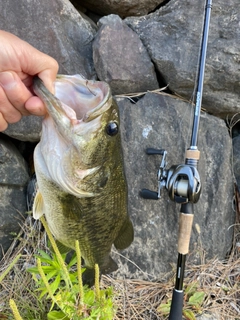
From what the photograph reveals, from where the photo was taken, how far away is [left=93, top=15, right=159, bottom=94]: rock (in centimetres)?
234

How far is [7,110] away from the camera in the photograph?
5.56ft

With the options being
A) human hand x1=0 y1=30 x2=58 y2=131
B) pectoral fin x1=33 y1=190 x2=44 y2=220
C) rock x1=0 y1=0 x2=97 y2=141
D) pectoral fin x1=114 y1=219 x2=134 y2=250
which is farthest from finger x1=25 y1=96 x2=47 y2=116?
pectoral fin x1=114 y1=219 x2=134 y2=250

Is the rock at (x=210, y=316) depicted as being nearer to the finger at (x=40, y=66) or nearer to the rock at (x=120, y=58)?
the rock at (x=120, y=58)

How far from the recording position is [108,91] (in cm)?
151

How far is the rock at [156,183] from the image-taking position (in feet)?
8.12

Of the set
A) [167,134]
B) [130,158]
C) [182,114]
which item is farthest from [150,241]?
[182,114]

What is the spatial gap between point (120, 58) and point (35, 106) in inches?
40.7

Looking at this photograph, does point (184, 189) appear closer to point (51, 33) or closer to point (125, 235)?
point (125, 235)

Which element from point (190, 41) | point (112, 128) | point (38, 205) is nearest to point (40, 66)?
point (112, 128)

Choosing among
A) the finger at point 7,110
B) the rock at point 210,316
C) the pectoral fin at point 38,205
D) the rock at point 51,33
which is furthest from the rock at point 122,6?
the rock at point 210,316

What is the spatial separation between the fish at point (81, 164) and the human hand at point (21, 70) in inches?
1.7

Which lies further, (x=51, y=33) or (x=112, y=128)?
(x=51, y=33)

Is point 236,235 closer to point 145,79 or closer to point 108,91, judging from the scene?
point 145,79

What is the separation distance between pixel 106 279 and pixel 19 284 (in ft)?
2.04
